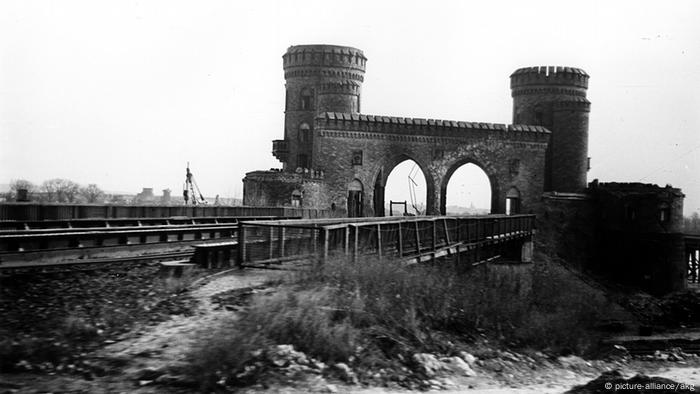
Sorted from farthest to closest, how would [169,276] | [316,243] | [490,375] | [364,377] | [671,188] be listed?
[671,188], [316,243], [169,276], [490,375], [364,377]

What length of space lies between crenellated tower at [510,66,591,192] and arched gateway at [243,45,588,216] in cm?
7

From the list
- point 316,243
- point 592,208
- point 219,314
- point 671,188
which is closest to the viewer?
point 219,314

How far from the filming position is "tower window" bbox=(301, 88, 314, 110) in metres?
42.9

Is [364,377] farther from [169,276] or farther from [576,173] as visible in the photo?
[576,173]

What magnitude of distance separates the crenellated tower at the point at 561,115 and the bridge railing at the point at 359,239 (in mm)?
23101

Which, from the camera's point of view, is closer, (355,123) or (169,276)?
(169,276)

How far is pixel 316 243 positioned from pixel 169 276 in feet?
8.23

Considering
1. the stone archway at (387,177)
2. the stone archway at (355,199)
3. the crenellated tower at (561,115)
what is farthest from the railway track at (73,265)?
the crenellated tower at (561,115)

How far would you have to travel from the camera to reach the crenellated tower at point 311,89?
42062 mm

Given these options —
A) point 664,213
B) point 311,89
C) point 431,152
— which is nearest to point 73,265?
point 431,152

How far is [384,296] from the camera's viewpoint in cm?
854

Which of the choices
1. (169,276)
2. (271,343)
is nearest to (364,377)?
(271,343)

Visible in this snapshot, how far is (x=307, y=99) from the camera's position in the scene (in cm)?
4319

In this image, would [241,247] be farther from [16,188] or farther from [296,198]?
[16,188]
